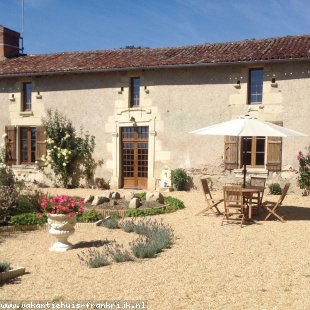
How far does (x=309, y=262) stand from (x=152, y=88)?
378 inches

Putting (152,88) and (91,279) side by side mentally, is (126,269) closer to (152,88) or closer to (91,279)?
(91,279)

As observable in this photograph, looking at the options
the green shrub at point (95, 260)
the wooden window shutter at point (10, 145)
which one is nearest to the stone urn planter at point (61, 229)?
the green shrub at point (95, 260)

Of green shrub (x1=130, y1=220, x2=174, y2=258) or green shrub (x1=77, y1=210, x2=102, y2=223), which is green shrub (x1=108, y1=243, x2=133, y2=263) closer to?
green shrub (x1=130, y1=220, x2=174, y2=258)

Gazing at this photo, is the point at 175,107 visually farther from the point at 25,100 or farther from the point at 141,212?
the point at 25,100

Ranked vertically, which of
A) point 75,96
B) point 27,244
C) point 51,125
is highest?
point 75,96

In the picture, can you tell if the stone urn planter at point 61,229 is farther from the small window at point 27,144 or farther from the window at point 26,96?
the window at point 26,96

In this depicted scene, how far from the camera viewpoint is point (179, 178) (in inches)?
545

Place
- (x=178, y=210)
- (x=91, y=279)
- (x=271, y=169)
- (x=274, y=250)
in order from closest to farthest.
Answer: (x=91, y=279) → (x=274, y=250) → (x=178, y=210) → (x=271, y=169)

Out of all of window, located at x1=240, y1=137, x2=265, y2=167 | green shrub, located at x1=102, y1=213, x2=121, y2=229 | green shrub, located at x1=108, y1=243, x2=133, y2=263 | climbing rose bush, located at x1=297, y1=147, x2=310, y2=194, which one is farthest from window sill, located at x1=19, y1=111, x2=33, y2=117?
green shrub, located at x1=108, y1=243, x2=133, y2=263

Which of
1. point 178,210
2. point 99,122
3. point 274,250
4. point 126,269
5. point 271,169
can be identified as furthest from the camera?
point 99,122

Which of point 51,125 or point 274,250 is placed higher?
point 51,125

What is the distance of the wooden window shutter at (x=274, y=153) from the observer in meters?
13.0

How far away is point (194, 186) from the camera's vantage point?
14.1 meters

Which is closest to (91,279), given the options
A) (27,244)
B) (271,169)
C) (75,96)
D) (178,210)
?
(27,244)
